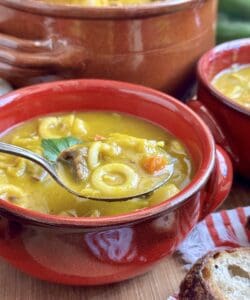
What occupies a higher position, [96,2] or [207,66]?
[96,2]

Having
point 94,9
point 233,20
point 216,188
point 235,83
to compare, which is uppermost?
point 94,9

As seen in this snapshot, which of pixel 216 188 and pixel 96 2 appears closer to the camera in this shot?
pixel 216 188

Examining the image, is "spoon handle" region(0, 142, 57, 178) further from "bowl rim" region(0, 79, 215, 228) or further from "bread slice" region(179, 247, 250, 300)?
"bread slice" region(179, 247, 250, 300)

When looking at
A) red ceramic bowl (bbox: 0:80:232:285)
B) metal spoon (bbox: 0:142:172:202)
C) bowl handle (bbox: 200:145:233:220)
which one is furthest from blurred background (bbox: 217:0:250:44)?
metal spoon (bbox: 0:142:172:202)

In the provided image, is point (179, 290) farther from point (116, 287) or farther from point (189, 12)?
point (189, 12)

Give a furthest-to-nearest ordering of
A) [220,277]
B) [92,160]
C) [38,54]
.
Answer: [38,54] → [92,160] → [220,277]

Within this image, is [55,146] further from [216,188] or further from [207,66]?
[207,66]

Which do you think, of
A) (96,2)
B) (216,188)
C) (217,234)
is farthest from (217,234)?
(96,2)

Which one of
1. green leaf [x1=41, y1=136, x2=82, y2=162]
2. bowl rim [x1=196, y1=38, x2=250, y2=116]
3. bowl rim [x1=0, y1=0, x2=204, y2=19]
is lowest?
bowl rim [x1=196, y1=38, x2=250, y2=116]

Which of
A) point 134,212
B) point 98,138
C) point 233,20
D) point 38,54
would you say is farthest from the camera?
point 233,20
